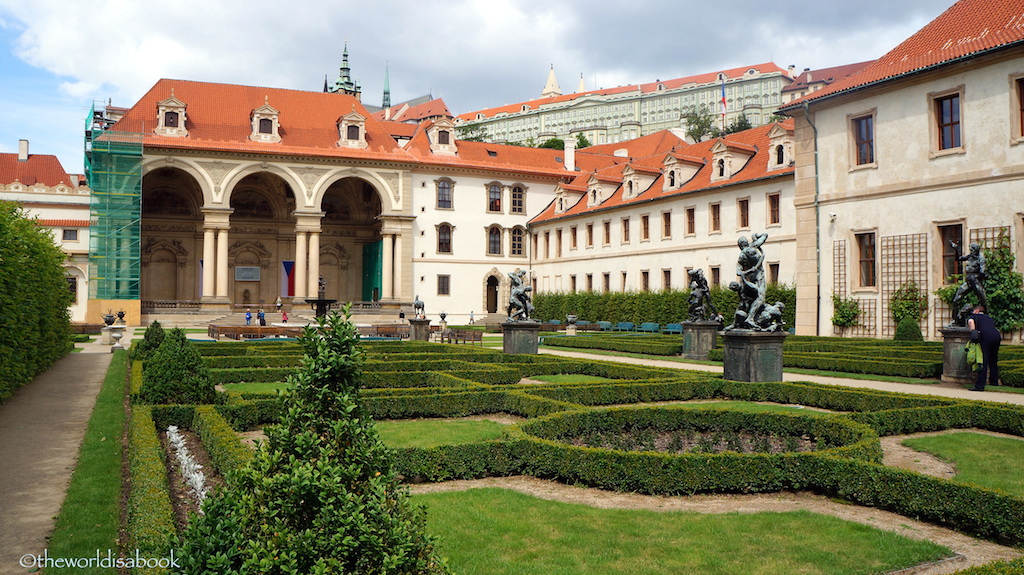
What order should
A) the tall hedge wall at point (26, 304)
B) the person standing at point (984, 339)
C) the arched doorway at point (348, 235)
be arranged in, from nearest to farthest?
the tall hedge wall at point (26, 304), the person standing at point (984, 339), the arched doorway at point (348, 235)

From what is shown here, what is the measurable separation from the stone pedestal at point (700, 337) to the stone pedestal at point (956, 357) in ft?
23.1

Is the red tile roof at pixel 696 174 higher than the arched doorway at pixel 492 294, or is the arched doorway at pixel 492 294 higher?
the red tile roof at pixel 696 174

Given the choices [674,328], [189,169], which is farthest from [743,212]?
[189,169]

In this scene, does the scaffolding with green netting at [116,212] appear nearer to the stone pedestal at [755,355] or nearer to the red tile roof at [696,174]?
the red tile roof at [696,174]

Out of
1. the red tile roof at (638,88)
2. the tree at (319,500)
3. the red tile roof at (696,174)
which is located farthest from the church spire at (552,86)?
the tree at (319,500)

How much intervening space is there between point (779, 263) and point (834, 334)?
7.47 metres

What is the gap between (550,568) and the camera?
503 cm

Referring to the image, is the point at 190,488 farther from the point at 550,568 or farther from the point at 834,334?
the point at 834,334

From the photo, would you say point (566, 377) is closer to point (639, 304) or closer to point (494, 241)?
point (639, 304)

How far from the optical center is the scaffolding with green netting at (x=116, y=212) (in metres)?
41.2

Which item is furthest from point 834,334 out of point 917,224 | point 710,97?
point 710,97

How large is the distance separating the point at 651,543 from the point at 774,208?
97.5 feet

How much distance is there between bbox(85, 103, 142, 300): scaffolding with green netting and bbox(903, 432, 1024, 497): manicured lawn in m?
41.9

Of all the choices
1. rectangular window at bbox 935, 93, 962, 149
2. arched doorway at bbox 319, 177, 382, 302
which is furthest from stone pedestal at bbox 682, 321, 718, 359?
arched doorway at bbox 319, 177, 382, 302
